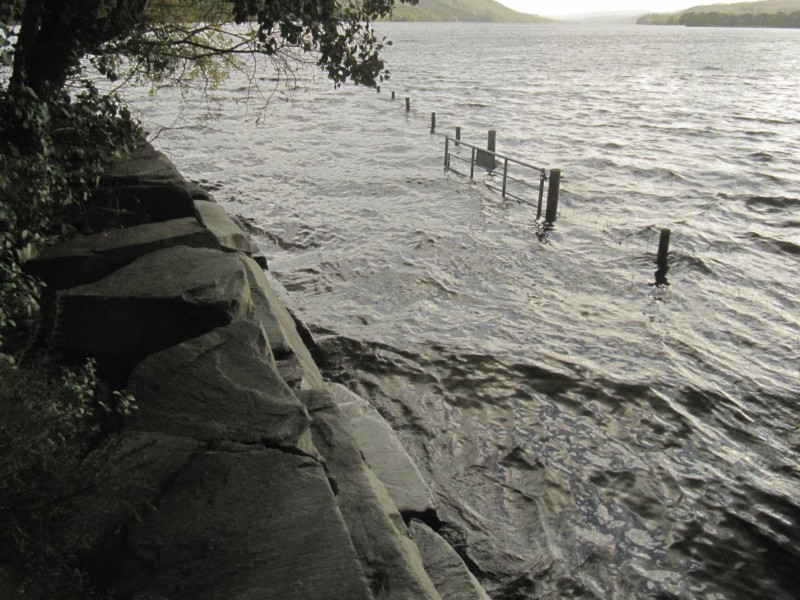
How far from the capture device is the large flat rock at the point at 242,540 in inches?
178

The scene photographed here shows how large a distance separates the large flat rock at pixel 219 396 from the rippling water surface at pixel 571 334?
132 inches

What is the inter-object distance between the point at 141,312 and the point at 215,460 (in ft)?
7.98

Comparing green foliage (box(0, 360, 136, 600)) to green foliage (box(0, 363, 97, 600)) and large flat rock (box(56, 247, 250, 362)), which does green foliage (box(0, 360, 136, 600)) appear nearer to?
green foliage (box(0, 363, 97, 600))

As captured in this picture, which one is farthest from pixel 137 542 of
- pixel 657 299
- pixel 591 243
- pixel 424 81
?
pixel 424 81

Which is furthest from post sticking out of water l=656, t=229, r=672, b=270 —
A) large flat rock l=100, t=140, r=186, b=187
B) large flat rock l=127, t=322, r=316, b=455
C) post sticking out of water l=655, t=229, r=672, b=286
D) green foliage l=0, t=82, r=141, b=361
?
large flat rock l=127, t=322, r=316, b=455

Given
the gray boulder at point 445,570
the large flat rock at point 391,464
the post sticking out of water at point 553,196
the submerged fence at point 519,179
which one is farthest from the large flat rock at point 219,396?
the post sticking out of water at point 553,196

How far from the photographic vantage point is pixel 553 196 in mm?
20828

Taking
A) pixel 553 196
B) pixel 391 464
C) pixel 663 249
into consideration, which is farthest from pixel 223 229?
pixel 553 196

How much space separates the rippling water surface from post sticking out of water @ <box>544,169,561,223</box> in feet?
2.03

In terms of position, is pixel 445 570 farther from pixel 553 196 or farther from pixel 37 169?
pixel 553 196

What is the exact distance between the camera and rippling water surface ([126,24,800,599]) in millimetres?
8523

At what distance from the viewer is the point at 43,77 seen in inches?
306

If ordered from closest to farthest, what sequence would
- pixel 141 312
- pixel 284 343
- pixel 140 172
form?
pixel 141 312 → pixel 284 343 → pixel 140 172

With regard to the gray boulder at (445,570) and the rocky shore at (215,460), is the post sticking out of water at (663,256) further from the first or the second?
the gray boulder at (445,570)
